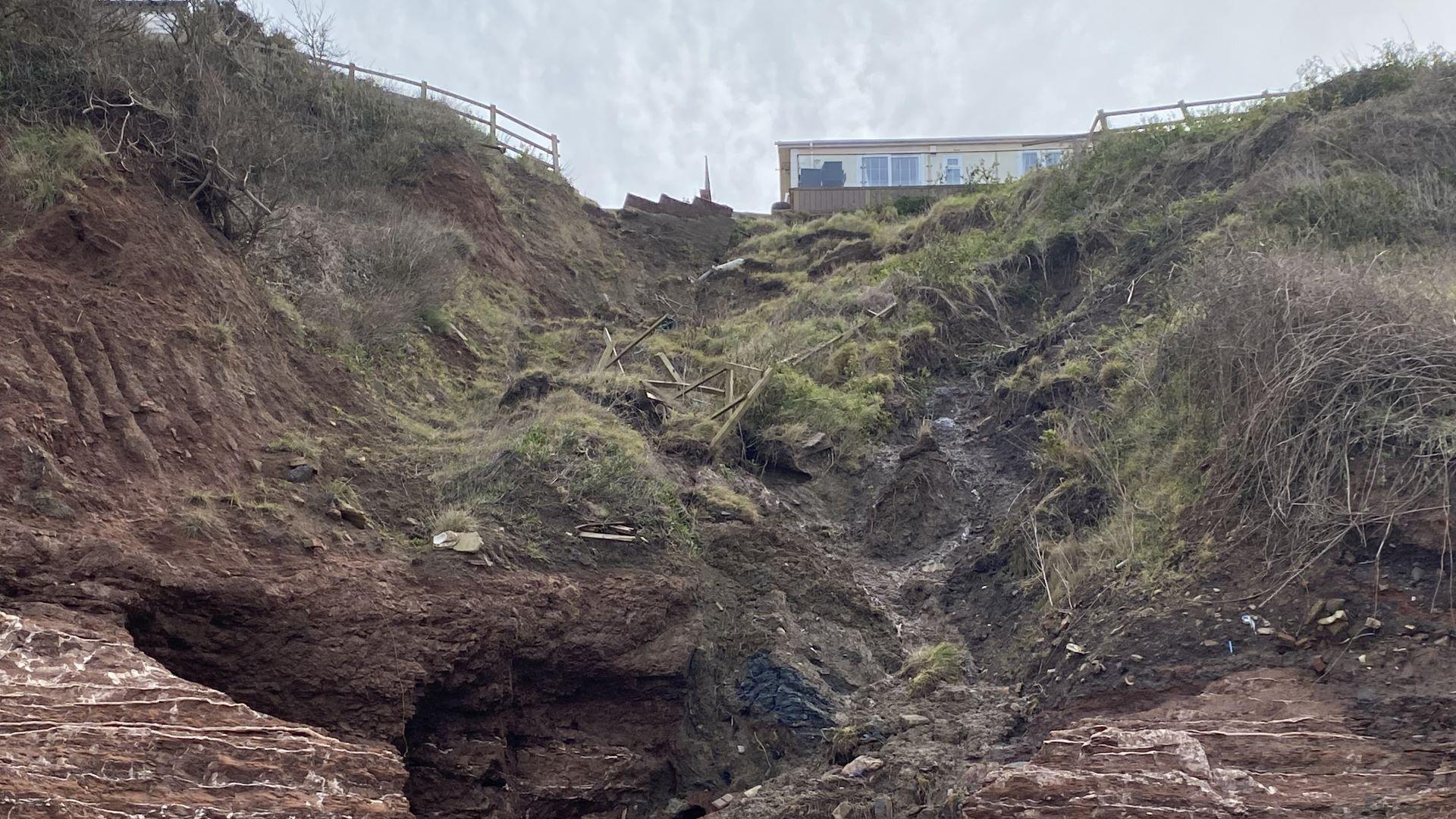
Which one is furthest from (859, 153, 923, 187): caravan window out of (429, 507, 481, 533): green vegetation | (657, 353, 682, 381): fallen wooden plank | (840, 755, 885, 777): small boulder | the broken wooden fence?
→ (840, 755, 885, 777): small boulder

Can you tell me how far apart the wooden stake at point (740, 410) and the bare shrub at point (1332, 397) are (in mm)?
5454

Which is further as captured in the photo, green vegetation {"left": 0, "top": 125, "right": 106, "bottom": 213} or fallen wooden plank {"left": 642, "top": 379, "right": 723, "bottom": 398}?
fallen wooden plank {"left": 642, "top": 379, "right": 723, "bottom": 398}

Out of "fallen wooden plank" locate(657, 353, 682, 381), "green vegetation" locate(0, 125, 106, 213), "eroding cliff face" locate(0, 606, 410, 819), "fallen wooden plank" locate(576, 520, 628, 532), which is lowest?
"eroding cliff face" locate(0, 606, 410, 819)

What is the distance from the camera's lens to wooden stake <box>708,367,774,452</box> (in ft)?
43.1

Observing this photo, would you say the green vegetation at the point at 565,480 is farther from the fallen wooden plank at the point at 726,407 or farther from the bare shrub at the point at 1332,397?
the bare shrub at the point at 1332,397

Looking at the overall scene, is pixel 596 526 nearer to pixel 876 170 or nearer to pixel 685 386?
pixel 685 386

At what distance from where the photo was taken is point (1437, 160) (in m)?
13.5

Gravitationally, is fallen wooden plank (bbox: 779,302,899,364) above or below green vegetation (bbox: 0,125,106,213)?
below

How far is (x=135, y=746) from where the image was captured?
5.64m

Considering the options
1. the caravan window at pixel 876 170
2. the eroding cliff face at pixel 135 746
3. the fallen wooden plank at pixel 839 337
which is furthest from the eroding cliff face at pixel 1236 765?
the caravan window at pixel 876 170

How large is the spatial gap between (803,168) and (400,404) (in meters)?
19.7

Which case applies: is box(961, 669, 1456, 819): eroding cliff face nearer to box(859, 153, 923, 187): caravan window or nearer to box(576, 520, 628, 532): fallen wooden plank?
box(576, 520, 628, 532): fallen wooden plank

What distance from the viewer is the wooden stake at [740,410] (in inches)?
517

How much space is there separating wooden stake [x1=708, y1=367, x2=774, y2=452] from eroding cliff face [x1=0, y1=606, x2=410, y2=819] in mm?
6954
